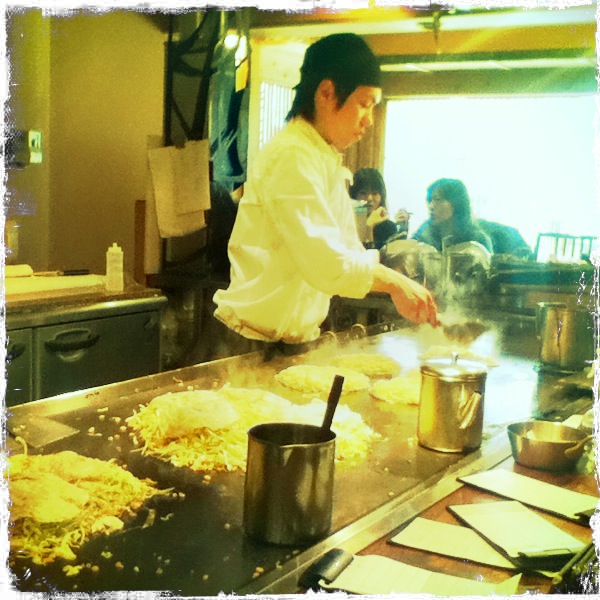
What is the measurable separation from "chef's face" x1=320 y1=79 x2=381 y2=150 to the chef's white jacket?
0.14 ft

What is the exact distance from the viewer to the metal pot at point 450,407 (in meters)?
1.45

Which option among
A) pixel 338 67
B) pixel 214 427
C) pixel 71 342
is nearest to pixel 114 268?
pixel 71 342

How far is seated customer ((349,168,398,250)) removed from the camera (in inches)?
100

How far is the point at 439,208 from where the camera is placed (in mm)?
2693

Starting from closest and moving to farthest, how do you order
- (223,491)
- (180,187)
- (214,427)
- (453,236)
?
(223,491), (214,427), (453,236), (180,187)

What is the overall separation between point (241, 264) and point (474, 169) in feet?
3.11

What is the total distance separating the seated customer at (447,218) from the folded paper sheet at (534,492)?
1.45 metres

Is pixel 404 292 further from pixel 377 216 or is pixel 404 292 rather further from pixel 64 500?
pixel 64 500

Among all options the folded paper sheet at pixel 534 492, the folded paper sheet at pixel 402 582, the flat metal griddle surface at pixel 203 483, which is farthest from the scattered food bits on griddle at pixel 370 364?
→ the folded paper sheet at pixel 402 582

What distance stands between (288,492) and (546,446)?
2.09ft

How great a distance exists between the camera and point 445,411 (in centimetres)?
146

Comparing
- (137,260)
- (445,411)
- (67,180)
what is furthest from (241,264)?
(445,411)

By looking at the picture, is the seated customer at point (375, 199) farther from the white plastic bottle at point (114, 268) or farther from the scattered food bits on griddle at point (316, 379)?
the white plastic bottle at point (114, 268)

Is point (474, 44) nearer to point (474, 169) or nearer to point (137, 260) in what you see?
point (474, 169)
